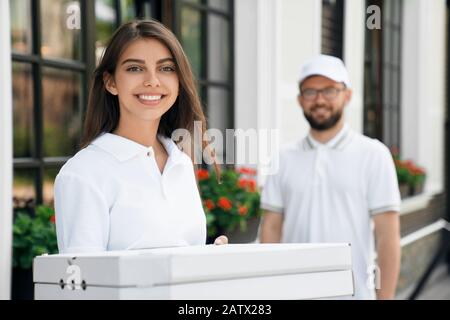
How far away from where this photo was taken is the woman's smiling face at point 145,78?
5.70ft

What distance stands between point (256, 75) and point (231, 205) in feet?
4.21

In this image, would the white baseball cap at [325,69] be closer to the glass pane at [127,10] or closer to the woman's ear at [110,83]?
the woman's ear at [110,83]

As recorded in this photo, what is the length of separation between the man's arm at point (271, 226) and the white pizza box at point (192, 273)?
190cm

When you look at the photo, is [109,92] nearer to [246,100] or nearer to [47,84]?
[47,84]

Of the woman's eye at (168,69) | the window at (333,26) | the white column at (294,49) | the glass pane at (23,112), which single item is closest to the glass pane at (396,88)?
the window at (333,26)

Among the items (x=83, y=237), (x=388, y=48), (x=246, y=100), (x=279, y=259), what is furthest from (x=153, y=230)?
(x=388, y=48)

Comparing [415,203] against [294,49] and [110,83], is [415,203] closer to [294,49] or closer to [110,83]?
[294,49]

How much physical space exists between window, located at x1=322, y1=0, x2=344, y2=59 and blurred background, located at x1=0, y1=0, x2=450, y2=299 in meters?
0.01

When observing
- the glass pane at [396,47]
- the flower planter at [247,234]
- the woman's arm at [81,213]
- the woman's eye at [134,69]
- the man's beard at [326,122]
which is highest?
the glass pane at [396,47]

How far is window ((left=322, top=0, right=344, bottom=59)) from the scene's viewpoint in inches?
268

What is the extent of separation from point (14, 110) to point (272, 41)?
231cm

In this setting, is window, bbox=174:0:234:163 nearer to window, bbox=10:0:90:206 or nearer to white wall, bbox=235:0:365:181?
white wall, bbox=235:0:365:181

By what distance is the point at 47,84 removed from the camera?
4090mm

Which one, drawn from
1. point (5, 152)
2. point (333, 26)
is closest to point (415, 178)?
point (333, 26)
